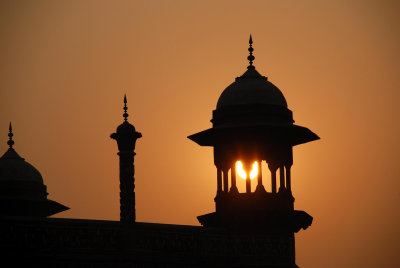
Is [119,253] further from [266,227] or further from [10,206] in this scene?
[10,206]

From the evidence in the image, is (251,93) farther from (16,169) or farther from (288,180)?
(16,169)

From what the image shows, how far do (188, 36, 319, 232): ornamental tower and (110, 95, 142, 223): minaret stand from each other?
3479 millimetres

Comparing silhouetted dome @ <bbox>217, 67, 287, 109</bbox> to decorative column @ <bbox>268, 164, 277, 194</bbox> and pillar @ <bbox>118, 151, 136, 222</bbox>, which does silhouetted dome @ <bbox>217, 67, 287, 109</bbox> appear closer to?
decorative column @ <bbox>268, 164, 277, 194</bbox>

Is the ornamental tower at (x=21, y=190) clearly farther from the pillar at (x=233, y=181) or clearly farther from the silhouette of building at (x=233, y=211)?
the pillar at (x=233, y=181)

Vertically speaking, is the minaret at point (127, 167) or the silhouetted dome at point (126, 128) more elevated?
the silhouetted dome at point (126, 128)

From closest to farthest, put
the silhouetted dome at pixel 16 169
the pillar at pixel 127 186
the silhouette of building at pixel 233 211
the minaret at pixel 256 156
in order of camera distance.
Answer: the silhouette of building at pixel 233 211
the pillar at pixel 127 186
the minaret at pixel 256 156
the silhouetted dome at pixel 16 169

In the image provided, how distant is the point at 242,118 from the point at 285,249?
3685 millimetres

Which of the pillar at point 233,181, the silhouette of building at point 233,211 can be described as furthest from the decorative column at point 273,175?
the pillar at point 233,181

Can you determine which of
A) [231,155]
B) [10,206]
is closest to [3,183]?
[10,206]

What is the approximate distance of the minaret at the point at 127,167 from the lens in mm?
30250

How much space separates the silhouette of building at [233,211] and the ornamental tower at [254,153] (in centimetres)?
3

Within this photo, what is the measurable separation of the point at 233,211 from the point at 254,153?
5.56 ft

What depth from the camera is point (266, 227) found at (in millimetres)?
33031

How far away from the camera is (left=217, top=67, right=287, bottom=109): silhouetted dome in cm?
3353
